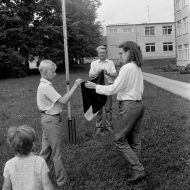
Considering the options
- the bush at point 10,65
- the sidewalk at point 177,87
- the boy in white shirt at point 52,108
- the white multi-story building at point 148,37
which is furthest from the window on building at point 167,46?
the boy in white shirt at point 52,108

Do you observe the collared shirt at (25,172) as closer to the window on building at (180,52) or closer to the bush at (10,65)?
the bush at (10,65)

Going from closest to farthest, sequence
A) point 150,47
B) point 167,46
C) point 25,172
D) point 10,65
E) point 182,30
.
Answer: point 25,172 < point 10,65 < point 182,30 < point 150,47 < point 167,46

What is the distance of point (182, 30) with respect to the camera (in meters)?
42.1

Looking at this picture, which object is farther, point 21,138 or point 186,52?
point 186,52

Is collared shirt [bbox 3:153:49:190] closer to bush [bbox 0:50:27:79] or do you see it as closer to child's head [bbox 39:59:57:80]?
child's head [bbox 39:59:57:80]

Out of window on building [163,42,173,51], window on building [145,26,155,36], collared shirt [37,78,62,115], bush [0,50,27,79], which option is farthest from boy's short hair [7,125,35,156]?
window on building [163,42,173,51]

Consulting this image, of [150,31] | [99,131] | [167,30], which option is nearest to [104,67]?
[99,131]

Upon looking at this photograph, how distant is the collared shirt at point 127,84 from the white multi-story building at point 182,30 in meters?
34.7

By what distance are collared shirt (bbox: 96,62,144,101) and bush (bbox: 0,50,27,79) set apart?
26496 mm

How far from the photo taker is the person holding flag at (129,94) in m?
4.48

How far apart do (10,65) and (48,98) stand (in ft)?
90.3

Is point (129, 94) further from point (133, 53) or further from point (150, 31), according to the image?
point (150, 31)

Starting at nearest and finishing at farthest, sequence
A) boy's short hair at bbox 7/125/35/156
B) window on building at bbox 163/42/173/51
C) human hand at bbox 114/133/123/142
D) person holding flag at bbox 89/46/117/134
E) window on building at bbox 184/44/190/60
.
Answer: boy's short hair at bbox 7/125/35/156
human hand at bbox 114/133/123/142
person holding flag at bbox 89/46/117/134
window on building at bbox 184/44/190/60
window on building at bbox 163/42/173/51

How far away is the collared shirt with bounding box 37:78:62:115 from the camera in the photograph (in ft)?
14.3
